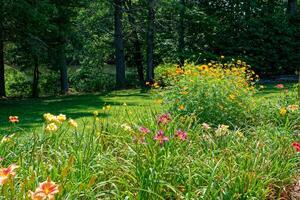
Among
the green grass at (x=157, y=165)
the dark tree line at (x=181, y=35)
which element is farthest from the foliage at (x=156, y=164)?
the dark tree line at (x=181, y=35)

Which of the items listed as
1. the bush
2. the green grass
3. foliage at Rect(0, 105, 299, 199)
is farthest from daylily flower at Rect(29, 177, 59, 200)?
the bush

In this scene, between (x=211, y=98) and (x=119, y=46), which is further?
(x=119, y=46)

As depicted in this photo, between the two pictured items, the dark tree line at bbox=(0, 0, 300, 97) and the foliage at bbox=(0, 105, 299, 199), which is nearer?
the foliage at bbox=(0, 105, 299, 199)

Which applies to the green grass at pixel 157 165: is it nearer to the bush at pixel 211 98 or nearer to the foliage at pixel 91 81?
the bush at pixel 211 98

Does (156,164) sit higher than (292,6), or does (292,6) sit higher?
(292,6)

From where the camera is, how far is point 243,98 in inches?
259

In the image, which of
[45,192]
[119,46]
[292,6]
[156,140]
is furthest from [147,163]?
[292,6]

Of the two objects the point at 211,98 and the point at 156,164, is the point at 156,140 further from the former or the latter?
the point at 211,98

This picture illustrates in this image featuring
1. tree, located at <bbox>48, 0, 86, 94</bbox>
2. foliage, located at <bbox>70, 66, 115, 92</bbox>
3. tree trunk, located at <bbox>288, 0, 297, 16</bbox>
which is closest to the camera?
tree, located at <bbox>48, 0, 86, 94</bbox>

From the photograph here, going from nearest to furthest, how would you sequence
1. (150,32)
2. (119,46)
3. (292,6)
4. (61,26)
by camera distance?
(61,26) < (150,32) < (119,46) < (292,6)

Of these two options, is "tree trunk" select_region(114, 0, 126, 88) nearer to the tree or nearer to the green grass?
the tree

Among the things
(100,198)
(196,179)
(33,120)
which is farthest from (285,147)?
(33,120)

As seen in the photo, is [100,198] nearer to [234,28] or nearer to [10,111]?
[10,111]

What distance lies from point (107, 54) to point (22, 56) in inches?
292
